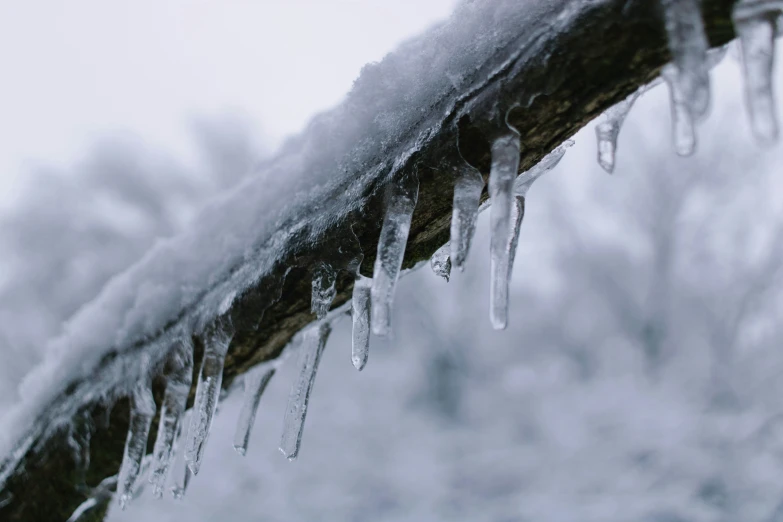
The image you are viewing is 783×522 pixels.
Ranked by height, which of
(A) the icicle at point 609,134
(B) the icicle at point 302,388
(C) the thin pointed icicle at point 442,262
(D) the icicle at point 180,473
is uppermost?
(C) the thin pointed icicle at point 442,262

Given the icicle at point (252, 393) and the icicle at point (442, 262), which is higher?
the icicle at point (442, 262)

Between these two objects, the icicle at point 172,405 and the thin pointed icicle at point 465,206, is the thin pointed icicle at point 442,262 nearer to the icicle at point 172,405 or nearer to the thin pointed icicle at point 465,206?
the thin pointed icicle at point 465,206

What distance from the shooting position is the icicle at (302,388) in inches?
63.4

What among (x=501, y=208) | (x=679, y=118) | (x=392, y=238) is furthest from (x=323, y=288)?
(x=679, y=118)

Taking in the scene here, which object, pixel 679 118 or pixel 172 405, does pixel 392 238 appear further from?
pixel 172 405

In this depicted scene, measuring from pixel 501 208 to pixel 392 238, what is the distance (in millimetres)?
261

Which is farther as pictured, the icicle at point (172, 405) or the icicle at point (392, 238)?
the icicle at point (172, 405)

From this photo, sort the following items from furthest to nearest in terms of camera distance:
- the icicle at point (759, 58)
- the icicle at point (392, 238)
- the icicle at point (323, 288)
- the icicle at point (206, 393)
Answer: the icicle at point (206, 393), the icicle at point (323, 288), the icicle at point (392, 238), the icicle at point (759, 58)

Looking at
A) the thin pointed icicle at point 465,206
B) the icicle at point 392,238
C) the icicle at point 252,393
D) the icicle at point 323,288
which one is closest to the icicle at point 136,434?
the icicle at point 252,393

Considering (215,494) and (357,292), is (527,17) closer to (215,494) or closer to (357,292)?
(357,292)

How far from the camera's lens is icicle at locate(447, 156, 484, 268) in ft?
Result: 3.88

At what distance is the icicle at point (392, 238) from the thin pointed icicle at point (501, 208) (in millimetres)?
189

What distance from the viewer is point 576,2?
38.4 inches

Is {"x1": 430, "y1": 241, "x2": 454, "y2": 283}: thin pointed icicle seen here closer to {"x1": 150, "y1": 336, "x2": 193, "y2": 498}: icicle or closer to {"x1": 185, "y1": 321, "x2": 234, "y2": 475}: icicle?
{"x1": 185, "y1": 321, "x2": 234, "y2": 475}: icicle
